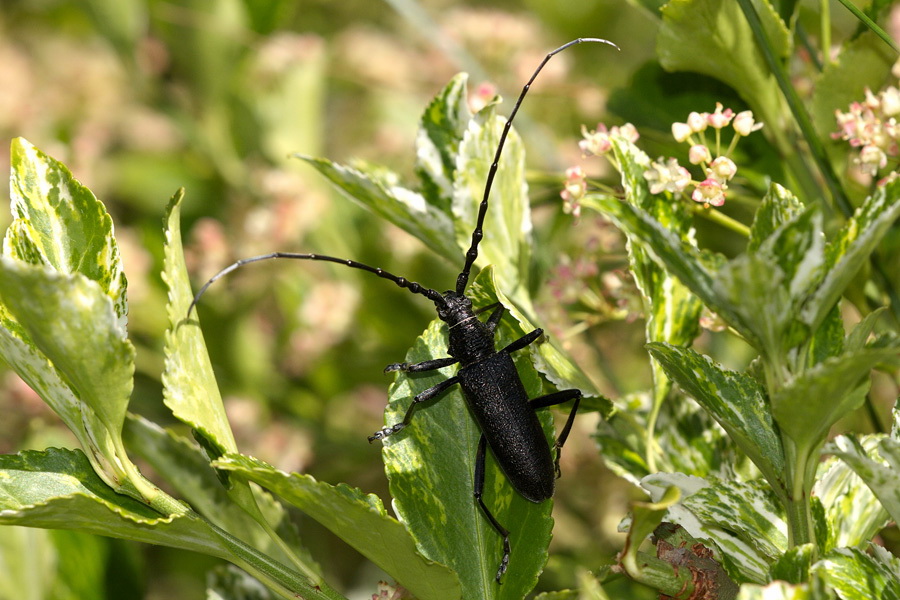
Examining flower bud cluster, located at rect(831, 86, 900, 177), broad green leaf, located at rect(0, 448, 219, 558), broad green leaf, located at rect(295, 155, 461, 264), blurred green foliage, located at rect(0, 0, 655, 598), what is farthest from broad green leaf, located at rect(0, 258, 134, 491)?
blurred green foliage, located at rect(0, 0, 655, 598)

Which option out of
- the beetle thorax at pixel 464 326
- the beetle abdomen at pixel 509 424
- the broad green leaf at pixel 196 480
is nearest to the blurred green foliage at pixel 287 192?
the beetle thorax at pixel 464 326

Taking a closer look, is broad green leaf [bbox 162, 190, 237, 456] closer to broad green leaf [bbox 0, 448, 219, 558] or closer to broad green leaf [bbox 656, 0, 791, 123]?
broad green leaf [bbox 0, 448, 219, 558]

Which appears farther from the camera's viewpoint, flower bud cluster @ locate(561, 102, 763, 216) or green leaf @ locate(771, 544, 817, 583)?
flower bud cluster @ locate(561, 102, 763, 216)

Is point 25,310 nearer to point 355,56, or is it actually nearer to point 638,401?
point 638,401

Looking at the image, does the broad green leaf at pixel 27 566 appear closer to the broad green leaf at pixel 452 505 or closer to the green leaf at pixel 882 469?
the broad green leaf at pixel 452 505

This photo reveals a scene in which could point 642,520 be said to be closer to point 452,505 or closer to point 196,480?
point 452,505

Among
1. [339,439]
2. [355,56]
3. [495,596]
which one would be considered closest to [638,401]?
[495,596]
